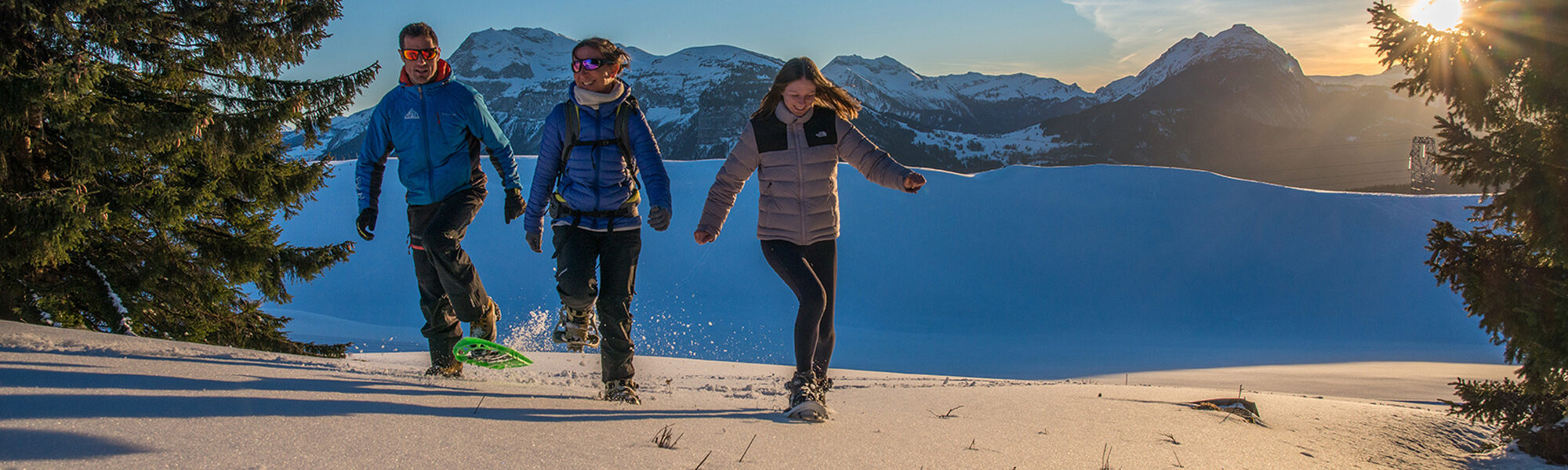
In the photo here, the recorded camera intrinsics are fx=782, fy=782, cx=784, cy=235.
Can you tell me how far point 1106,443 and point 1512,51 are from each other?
265 cm

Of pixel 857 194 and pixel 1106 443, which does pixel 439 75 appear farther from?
pixel 857 194

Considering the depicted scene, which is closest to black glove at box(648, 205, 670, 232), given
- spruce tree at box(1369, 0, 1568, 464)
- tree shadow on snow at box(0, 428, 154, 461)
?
tree shadow on snow at box(0, 428, 154, 461)

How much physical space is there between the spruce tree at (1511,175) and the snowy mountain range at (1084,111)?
8845 cm

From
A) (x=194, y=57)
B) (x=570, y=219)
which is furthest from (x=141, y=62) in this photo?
(x=570, y=219)

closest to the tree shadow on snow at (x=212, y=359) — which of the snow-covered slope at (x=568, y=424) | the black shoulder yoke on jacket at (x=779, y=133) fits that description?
the snow-covered slope at (x=568, y=424)

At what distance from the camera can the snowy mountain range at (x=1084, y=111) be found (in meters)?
107

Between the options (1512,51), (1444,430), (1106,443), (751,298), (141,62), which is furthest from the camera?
(751,298)

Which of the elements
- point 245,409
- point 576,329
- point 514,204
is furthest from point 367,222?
point 245,409

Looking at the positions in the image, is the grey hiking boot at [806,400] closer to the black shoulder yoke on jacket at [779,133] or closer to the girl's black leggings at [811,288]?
the girl's black leggings at [811,288]

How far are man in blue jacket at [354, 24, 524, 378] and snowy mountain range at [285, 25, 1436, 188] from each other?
86.6 m

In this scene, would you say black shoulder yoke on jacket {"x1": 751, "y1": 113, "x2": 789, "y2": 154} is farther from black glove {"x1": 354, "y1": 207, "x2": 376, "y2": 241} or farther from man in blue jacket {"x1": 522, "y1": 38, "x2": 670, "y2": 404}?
black glove {"x1": 354, "y1": 207, "x2": 376, "y2": 241}

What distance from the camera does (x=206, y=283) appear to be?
692 cm

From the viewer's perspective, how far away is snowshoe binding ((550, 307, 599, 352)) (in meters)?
3.81

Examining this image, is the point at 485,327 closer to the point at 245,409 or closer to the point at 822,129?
the point at 245,409
